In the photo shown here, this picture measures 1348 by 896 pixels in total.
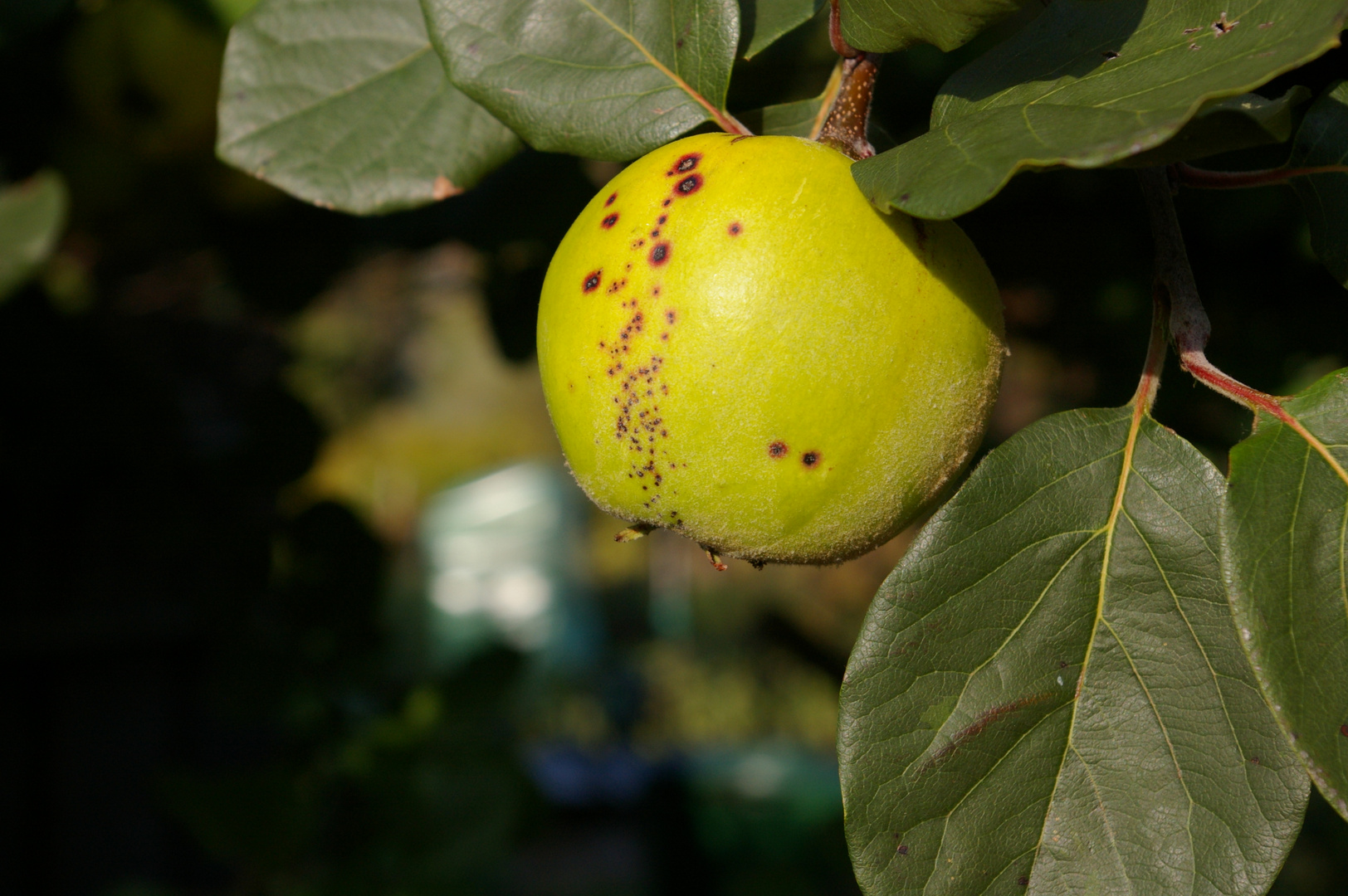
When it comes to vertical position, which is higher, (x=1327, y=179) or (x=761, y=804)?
(x=1327, y=179)

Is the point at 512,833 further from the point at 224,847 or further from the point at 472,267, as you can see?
the point at 472,267

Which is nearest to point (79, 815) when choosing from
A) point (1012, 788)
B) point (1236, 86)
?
point (1012, 788)

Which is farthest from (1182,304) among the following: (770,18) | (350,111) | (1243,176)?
(350,111)

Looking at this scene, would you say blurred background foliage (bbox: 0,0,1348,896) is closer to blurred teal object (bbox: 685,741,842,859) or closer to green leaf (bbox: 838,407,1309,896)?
blurred teal object (bbox: 685,741,842,859)

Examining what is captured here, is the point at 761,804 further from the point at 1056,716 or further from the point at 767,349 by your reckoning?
the point at 767,349

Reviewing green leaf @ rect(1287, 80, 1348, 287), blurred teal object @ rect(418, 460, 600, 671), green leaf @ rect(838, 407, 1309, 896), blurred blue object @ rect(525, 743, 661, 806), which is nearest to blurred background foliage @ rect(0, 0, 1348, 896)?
green leaf @ rect(1287, 80, 1348, 287)

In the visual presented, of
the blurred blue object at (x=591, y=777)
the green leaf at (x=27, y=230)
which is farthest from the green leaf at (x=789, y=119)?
the blurred blue object at (x=591, y=777)

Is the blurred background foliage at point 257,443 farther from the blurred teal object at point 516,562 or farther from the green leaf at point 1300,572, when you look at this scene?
the blurred teal object at point 516,562
